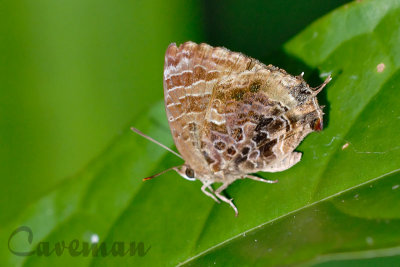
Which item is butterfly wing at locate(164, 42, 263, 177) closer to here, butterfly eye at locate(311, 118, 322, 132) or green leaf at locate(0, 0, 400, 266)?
green leaf at locate(0, 0, 400, 266)

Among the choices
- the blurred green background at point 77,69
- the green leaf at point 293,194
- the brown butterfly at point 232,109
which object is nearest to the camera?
the green leaf at point 293,194

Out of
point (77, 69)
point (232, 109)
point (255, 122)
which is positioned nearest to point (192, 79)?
point (232, 109)

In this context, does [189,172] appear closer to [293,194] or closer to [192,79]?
[192,79]

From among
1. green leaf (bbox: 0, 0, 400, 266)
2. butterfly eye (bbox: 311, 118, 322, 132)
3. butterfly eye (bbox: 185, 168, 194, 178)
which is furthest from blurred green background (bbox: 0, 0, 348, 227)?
butterfly eye (bbox: 311, 118, 322, 132)

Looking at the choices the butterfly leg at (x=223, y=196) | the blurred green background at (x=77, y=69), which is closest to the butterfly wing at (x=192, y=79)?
Answer: the butterfly leg at (x=223, y=196)

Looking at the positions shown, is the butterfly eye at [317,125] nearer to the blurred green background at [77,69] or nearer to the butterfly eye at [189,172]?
the butterfly eye at [189,172]

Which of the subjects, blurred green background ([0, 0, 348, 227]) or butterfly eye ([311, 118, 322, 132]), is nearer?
butterfly eye ([311, 118, 322, 132])
